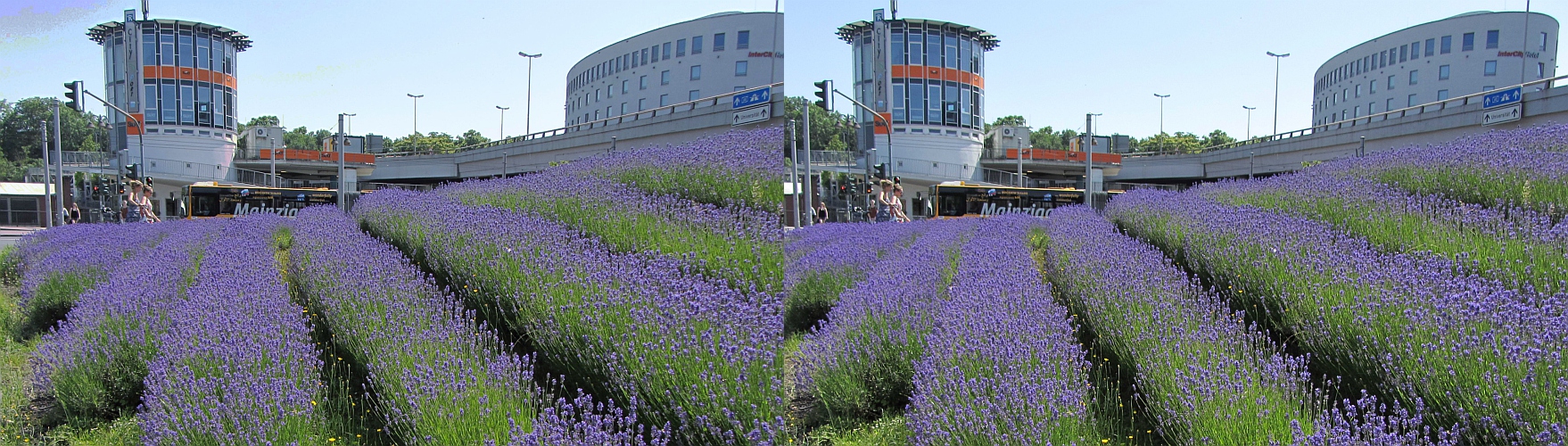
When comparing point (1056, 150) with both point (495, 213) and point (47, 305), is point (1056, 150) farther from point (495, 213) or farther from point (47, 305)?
point (47, 305)

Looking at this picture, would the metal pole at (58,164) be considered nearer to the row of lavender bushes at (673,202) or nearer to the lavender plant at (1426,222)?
the row of lavender bushes at (673,202)

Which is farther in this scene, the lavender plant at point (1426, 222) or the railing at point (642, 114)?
the lavender plant at point (1426, 222)

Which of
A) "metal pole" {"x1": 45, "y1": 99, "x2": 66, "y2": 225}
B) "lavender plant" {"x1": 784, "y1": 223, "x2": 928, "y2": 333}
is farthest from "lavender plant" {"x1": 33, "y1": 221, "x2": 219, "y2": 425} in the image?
"lavender plant" {"x1": 784, "y1": 223, "x2": 928, "y2": 333}

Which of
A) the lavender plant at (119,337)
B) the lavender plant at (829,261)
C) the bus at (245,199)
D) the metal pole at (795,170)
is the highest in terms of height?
the metal pole at (795,170)

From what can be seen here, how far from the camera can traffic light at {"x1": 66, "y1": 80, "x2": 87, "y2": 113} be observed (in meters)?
3.28

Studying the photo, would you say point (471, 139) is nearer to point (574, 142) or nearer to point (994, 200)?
point (574, 142)

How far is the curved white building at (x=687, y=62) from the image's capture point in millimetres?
2352

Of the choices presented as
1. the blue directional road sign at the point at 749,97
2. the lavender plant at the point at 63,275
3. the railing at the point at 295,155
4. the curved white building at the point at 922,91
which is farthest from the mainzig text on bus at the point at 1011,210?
the lavender plant at the point at 63,275

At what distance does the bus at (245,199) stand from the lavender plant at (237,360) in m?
0.15

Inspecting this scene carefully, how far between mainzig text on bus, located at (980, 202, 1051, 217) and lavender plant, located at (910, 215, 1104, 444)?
0.43 feet

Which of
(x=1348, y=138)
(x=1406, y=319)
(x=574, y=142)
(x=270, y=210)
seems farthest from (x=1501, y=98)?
(x=270, y=210)

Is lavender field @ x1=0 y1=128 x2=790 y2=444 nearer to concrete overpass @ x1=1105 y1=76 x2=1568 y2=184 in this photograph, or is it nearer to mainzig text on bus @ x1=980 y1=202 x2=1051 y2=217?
mainzig text on bus @ x1=980 y1=202 x2=1051 y2=217

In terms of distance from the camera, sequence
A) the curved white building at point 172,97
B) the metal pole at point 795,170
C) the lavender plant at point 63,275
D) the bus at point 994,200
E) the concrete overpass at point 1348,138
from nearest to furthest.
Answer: the metal pole at point 795,170, the curved white building at point 172,97, the bus at point 994,200, the concrete overpass at point 1348,138, the lavender plant at point 63,275

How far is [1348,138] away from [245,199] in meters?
5.90
